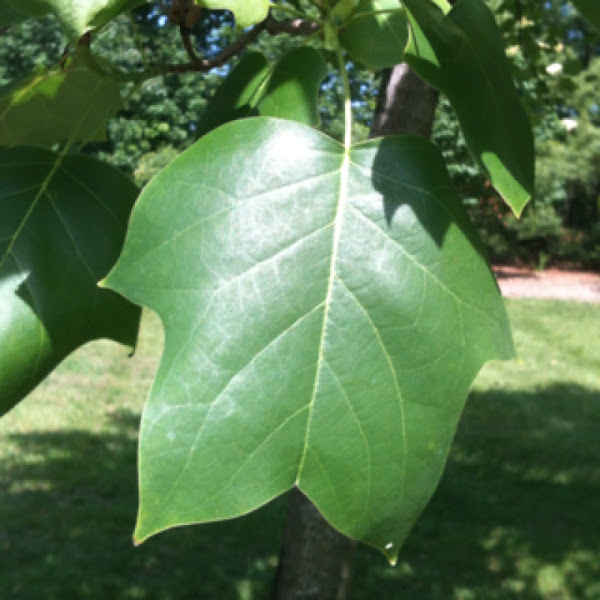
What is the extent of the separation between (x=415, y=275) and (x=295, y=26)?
1.41 ft

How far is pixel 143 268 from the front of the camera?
77 centimetres

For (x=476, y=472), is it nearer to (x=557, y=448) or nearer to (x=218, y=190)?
(x=557, y=448)

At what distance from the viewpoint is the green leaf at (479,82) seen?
755 millimetres

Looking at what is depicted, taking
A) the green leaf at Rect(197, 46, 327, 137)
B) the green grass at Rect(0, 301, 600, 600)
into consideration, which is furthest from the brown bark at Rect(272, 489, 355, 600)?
the green leaf at Rect(197, 46, 327, 137)

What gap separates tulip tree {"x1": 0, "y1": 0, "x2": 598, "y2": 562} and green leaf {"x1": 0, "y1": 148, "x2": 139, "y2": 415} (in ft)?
0.11

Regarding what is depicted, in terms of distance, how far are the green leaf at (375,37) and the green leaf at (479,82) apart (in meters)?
0.13

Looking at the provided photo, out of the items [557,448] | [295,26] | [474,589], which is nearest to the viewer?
[295,26]

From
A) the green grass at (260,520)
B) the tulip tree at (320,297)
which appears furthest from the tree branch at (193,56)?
the green grass at (260,520)

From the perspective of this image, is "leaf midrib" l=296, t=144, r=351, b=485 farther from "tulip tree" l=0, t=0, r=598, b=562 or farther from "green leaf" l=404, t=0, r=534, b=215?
"green leaf" l=404, t=0, r=534, b=215

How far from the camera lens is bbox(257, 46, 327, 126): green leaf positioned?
874mm

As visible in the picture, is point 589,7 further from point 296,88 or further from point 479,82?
point 296,88

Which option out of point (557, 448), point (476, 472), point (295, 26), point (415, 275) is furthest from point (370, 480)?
point (557, 448)

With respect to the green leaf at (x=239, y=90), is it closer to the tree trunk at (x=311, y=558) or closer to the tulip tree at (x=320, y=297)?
the tulip tree at (x=320, y=297)

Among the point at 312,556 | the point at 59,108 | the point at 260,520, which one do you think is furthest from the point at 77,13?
the point at 260,520
